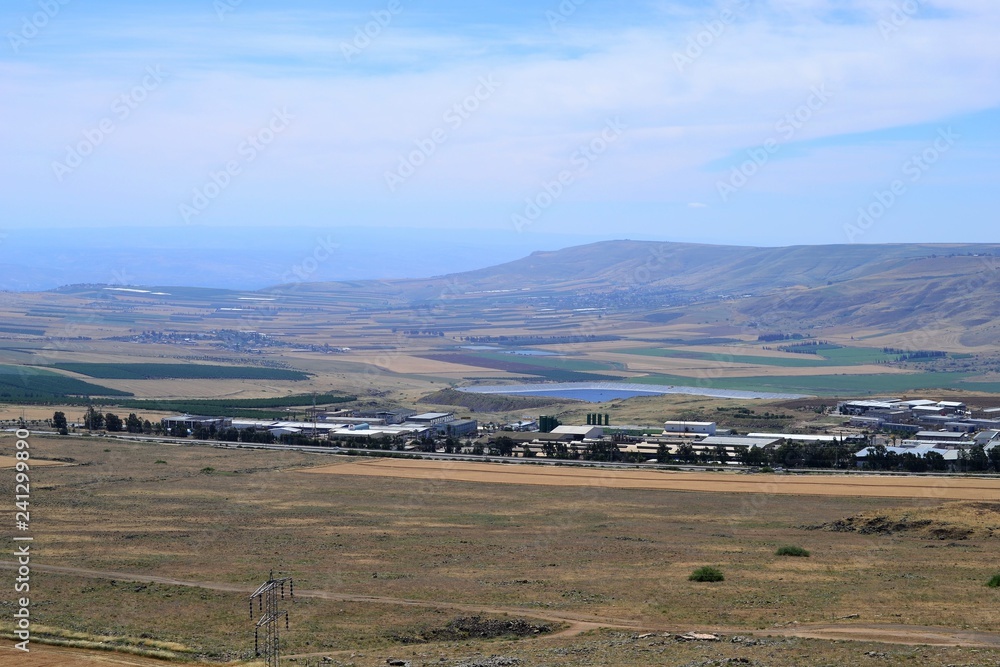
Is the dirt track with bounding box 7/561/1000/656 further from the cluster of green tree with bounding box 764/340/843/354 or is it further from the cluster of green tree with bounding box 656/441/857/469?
the cluster of green tree with bounding box 764/340/843/354

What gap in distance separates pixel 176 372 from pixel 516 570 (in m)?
95.1

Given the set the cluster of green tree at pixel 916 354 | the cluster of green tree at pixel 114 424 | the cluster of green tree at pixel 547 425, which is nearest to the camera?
the cluster of green tree at pixel 114 424

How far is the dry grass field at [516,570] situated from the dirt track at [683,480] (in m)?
1.20

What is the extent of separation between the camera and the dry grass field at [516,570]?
17500mm

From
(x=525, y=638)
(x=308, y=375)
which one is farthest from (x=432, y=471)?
(x=308, y=375)

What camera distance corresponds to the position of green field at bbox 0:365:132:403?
83.2 m

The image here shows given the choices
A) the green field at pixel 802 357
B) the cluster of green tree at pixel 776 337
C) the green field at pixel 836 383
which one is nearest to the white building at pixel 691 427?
the green field at pixel 836 383

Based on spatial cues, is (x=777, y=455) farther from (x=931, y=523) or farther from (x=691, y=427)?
(x=931, y=523)

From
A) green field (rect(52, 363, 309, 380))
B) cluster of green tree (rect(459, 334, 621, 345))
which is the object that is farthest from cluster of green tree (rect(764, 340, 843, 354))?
green field (rect(52, 363, 309, 380))

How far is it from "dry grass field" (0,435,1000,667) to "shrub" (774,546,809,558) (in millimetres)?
324

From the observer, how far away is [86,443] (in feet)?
185

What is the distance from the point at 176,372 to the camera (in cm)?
11306

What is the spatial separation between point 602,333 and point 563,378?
206 feet

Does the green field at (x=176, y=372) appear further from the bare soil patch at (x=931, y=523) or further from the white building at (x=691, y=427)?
the bare soil patch at (x=931, y=523)
